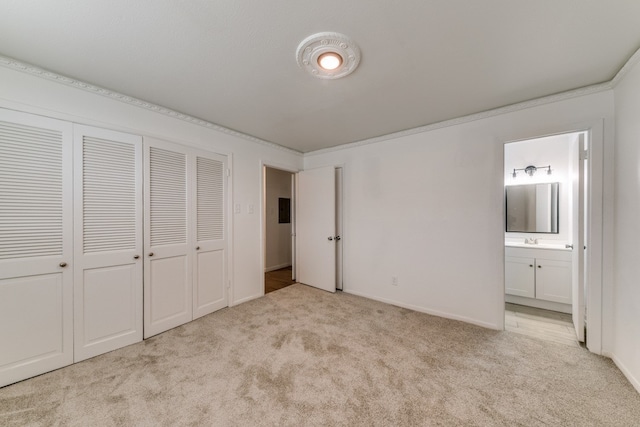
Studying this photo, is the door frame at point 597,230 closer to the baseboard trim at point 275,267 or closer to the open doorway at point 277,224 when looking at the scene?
the open doorway at point 277,224

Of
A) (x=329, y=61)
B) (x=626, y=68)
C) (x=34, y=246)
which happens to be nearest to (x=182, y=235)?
(x=34, y=246)

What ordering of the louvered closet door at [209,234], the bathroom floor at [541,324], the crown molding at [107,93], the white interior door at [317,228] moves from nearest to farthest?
the crown molding at [107,93] → the bathroom floor at [541,324] → the louvered closet door at [209,234] → the white interior door at [317,228]

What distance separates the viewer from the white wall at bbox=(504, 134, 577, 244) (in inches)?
126

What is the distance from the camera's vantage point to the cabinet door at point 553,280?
9.41 ft

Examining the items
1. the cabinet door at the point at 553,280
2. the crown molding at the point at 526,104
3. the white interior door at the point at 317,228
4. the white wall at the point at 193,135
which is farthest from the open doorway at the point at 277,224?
the cabinet door at the point at 553,280

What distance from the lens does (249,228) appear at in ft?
10.9

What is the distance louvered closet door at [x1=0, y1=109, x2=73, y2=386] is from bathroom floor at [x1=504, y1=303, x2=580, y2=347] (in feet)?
13.9

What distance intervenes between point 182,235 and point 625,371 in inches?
160

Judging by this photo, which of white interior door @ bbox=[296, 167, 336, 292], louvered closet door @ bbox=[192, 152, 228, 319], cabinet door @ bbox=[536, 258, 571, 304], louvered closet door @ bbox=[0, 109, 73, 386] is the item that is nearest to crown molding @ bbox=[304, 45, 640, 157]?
white interior door @ bbox=[296, 167, 336, 292]

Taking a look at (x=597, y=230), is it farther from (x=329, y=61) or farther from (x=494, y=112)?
(x=329, y=61)

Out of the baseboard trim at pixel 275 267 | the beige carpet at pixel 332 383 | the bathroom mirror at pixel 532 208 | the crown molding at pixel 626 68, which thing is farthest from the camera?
the baseboard trim at pixel 275 267

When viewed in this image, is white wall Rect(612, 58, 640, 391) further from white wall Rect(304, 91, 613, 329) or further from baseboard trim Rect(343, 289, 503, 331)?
baseboard trim Rect(343, 289, 503, 331)

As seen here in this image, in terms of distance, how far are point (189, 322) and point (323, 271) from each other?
6.39 feet

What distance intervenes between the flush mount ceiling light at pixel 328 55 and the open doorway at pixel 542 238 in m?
2.50
